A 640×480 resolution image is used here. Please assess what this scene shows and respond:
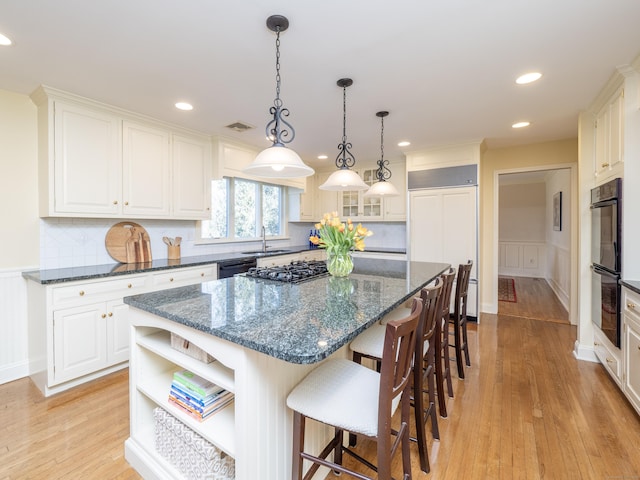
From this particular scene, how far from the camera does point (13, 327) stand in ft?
8.11

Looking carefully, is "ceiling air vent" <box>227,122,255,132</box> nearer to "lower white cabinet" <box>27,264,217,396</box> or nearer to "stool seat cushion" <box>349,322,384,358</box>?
"lower white cabinet" <box>27,264,217,396</box>

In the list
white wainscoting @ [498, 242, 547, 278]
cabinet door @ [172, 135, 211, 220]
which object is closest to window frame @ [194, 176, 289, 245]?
cabinet door @ [172, 135, 211, 220]

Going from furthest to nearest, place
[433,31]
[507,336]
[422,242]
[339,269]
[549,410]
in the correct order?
[422,242]
[507,336]
[339,269]
[549,410]
[433,31]

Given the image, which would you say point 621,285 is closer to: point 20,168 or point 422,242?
point 422,242

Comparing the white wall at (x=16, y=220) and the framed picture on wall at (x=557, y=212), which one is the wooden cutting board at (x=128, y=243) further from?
the framed picture on wall at (x=557, y=212)

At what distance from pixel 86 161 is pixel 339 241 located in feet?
7.63

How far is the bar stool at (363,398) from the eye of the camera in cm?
103

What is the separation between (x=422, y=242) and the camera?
4.24 m

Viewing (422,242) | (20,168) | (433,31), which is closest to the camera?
(433,31)

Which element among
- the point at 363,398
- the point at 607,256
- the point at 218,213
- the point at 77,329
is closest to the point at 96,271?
the point at 77,329

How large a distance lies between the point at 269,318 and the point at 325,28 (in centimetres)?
161

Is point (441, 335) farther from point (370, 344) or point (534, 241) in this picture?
point (534, 241)

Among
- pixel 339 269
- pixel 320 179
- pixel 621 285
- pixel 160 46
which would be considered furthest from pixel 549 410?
pixel 320 179

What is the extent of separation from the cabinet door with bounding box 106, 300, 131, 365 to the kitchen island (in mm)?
1171
